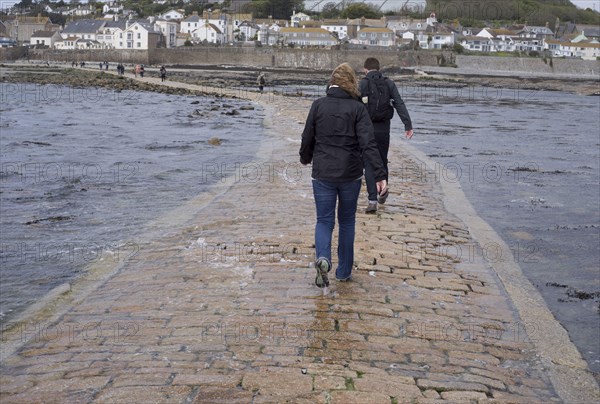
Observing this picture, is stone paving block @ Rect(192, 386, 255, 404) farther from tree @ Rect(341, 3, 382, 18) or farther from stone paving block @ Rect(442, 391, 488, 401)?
tree @ Rect(341, 3, 382, 18)

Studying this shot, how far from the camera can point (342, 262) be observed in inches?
234

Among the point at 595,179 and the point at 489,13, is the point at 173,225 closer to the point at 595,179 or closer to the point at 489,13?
the point at 595,179

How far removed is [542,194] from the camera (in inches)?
472

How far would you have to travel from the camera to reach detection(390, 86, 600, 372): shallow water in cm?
670

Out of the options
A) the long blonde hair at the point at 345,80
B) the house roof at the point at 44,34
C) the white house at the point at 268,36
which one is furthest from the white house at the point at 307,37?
the long blonde hair at the point at 345,80

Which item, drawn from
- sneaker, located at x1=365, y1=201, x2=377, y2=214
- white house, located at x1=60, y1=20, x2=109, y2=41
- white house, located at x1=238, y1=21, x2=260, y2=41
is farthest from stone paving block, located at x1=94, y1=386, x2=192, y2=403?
white house, located at x1=238, y1=21, x2=260, y2=41

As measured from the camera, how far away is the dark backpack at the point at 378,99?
8133mm

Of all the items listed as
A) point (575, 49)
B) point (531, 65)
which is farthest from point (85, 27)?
point (575, 49)

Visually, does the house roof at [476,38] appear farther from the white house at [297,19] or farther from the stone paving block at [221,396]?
the stone paving block at [221,396]

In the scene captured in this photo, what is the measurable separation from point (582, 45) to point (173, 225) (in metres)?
135

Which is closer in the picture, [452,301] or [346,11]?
[452,301]

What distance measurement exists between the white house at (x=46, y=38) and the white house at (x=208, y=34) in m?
24.5

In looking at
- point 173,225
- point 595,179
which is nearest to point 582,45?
point 595,179

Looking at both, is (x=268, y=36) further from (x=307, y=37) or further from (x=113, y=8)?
(x=113, y=8)
